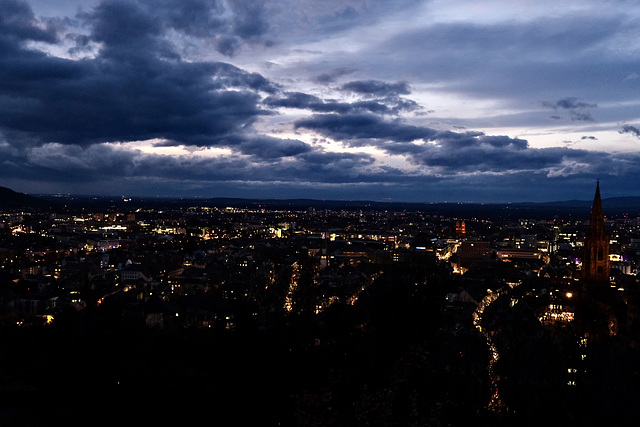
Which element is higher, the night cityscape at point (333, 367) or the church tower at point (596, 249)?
the church tower at point (596, 249)

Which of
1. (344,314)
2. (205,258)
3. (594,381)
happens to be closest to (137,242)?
(205,258)

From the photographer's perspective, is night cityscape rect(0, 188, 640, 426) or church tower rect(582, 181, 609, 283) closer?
night cityscape rect(0, 188, 640, 426)

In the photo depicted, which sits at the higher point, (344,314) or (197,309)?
(344,314)

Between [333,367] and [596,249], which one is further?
[596,249]

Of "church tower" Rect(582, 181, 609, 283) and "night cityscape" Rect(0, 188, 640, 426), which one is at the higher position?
"church tower" Rect(582, 181, 609, 283)

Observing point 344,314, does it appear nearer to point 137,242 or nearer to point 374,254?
point 374,254

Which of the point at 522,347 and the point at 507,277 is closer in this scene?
the point at 522,347

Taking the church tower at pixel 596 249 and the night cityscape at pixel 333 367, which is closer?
the night cityscape at pixel 333 367

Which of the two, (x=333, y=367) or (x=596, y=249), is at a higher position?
(x=596, y=249)
